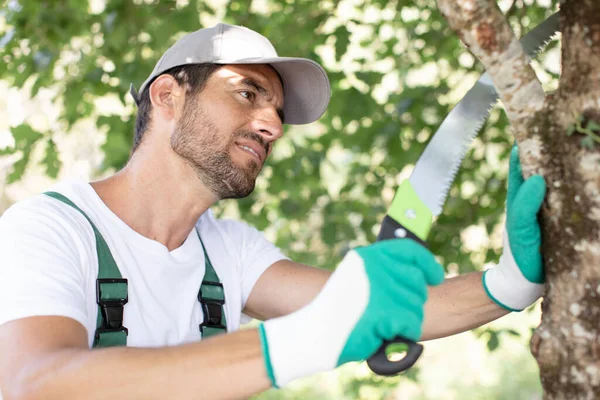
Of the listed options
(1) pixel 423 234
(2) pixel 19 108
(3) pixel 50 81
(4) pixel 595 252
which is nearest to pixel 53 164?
(3) pixel 50 81

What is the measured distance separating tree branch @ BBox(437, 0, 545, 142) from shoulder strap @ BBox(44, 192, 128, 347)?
120 centimetres

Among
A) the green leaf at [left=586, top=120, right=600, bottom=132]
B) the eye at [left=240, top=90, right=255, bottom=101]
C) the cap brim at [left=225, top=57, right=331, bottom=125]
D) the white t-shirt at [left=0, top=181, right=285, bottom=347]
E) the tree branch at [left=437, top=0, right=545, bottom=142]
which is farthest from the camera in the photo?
the cap brim at [left=225, top=57, right=331, bottom=125]

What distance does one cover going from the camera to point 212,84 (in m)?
2.42

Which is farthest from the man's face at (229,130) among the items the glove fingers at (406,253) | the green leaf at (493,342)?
the green leaf at (493,342)

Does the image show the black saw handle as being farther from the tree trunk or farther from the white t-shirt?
the white t-shirt

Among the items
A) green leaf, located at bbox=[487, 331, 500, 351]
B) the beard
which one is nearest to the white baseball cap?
the beard

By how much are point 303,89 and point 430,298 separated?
0.99 meters

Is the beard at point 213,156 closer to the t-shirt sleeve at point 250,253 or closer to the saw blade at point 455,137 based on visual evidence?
the t-shirt sleeve at point 250,253

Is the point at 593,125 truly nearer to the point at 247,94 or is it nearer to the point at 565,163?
the point at 565,163

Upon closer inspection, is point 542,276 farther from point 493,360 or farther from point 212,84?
point 493,360

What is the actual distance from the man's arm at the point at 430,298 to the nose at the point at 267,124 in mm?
477

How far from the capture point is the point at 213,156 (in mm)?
2312

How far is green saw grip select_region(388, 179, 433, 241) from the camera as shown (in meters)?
1.81

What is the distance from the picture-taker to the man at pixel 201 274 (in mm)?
1495
